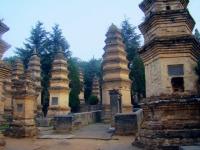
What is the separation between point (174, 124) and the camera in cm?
1120

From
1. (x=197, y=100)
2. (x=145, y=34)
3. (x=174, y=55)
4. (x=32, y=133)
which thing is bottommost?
(x=32, y=133)

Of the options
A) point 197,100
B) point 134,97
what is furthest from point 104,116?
point 197,100

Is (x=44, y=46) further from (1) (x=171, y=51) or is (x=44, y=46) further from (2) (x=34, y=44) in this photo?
(1) (x=171, y=51)

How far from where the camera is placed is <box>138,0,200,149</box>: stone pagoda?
11.1 metres

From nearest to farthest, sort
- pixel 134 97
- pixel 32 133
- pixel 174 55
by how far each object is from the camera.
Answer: pixel 174 55 < pixel 32 133 < pixel 134 97

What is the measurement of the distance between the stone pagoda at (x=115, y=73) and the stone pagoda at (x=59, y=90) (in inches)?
188

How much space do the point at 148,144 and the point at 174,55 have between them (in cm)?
405

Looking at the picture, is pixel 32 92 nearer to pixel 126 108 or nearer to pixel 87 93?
pixel 126 108

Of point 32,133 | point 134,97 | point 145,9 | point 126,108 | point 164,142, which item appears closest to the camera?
point 164,142

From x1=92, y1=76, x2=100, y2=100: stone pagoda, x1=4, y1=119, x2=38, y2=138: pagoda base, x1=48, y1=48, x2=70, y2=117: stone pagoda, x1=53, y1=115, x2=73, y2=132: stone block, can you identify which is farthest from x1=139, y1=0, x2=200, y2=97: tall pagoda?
x1=92, y1=76, x2=100, y2=100: stone pagoda

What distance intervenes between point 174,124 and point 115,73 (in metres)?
19.6

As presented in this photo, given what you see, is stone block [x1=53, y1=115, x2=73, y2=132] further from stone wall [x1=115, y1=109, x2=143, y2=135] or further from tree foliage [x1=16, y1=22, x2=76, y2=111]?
tree foliage [x1=16, y1=22, x2=76, y2=111]

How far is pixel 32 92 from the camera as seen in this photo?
19.1 meters

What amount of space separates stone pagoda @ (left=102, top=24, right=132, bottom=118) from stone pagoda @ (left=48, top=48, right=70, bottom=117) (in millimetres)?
4766
